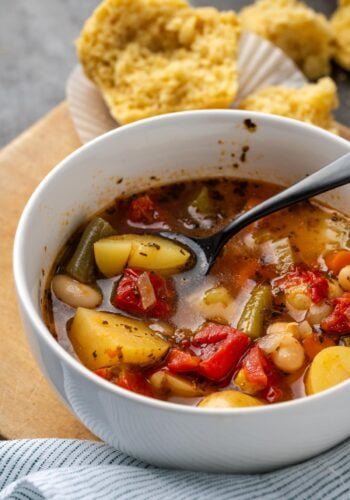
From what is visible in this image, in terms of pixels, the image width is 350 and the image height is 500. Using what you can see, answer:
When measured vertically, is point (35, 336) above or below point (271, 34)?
above

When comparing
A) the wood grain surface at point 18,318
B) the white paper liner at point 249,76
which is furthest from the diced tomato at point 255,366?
the white paper liner at point 249,76

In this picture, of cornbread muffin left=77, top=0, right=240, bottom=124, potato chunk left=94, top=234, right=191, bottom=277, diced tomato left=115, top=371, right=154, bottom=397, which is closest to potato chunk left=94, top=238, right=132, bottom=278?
potato chunk left=94, top=234, right=191, bottom=277

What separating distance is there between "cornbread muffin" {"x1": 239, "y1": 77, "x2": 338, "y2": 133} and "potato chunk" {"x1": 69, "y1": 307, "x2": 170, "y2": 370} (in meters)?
1.24

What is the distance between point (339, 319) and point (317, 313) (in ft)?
0.21

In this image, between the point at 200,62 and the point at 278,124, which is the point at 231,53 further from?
the point at 278,124

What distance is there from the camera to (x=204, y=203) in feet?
8.73

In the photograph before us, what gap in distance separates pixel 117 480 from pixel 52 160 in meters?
1.43

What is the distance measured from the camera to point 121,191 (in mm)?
2674

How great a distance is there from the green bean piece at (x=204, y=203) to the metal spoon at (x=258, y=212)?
0.34 feet

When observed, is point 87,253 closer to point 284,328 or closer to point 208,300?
point 208,300

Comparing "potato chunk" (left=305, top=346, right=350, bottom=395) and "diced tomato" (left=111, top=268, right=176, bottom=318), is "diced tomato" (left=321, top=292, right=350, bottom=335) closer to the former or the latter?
"potato chunk" (left=305, top=346, right=350, bottom=395)

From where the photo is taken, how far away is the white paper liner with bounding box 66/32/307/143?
11.0 ft

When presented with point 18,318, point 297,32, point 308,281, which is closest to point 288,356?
point 308,281

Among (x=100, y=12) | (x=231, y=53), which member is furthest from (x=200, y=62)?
(x=100, y=12)
